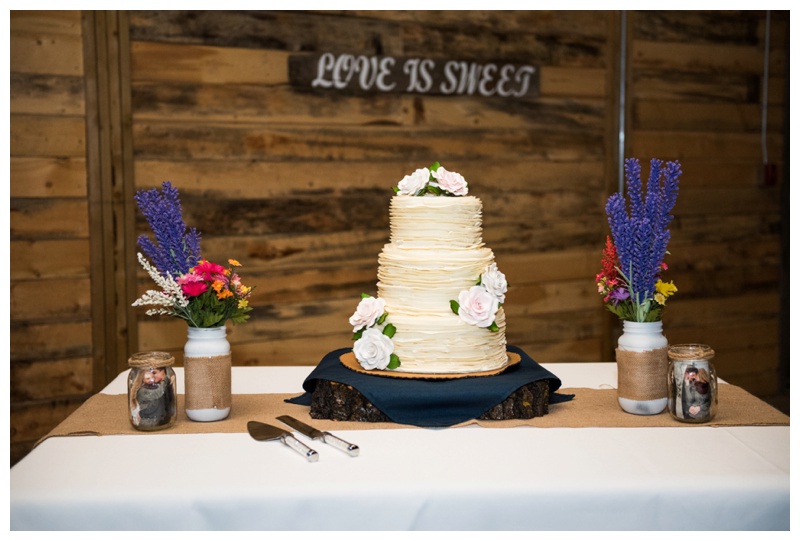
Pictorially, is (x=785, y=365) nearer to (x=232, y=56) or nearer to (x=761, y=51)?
(x=761, y=51)

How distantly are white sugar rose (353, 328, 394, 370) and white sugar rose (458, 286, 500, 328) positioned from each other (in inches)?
6.6

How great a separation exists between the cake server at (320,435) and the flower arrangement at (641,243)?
2.03 ft

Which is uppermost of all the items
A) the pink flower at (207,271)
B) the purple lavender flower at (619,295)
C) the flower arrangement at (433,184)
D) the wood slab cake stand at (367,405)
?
the flower arrangement at (433,184)

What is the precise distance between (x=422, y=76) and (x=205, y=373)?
255 centimetres

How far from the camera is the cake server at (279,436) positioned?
1.38 metres

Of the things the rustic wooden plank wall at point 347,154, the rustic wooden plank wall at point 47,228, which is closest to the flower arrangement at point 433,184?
the rustic wooden plank wall at point 347,154

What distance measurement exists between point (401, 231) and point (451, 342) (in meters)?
0.27

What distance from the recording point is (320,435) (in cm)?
147

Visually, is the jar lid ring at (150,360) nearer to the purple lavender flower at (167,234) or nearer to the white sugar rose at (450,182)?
the purple lavender flower at (167,234)

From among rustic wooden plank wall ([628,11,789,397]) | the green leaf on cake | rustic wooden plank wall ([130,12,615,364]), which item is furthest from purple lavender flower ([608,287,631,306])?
rustic wooden plank wall ([628,11,789,397])

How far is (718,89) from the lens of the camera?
441 centimetres

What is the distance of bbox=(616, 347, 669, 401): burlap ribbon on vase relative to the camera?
1.61 metres

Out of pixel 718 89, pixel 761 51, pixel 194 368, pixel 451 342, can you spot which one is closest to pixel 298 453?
pixel 194 368

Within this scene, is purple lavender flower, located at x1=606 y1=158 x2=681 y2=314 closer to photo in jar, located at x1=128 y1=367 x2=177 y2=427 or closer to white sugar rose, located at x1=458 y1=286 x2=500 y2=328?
white sugar rose, located at x1=458 y1=286 x2=500 y2=328
